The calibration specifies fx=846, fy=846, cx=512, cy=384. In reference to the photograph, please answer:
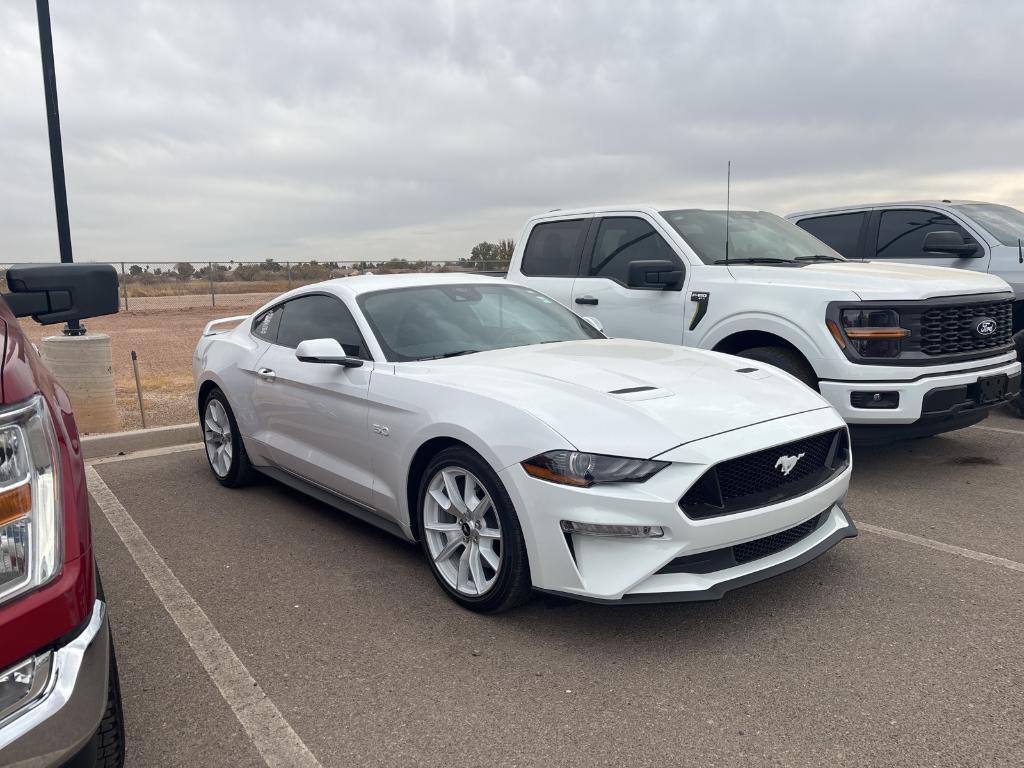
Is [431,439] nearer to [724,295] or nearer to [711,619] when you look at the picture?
[711,619]

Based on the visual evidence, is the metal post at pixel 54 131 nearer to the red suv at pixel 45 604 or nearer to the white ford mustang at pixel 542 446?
the white ford mustang at pixel 542 446

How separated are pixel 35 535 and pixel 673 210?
5.79 meters

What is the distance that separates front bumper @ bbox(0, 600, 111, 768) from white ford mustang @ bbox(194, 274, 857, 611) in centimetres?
169

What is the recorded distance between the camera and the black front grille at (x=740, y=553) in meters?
3.26

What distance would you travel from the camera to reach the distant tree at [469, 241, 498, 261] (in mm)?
31672

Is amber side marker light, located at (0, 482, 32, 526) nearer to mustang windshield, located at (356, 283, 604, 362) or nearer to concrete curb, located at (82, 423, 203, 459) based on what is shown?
mustang windshield, located at (356, 283, 604, 362)

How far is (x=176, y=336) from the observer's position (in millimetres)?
18719

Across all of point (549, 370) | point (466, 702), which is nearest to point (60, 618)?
point (466, 702)

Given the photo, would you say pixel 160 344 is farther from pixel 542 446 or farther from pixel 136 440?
pixel 542 446

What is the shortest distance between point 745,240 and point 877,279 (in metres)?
1.33

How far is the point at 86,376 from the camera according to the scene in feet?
25.3

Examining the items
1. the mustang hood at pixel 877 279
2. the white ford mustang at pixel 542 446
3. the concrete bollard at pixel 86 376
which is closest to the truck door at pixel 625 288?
the mustang hood at pixel 877 279

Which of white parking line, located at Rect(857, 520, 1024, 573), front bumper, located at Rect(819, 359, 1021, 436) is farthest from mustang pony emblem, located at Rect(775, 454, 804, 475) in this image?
front bumper, located at Rect(819, 359, 1021, 436)

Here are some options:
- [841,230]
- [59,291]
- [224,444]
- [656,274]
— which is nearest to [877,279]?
[656,274]
